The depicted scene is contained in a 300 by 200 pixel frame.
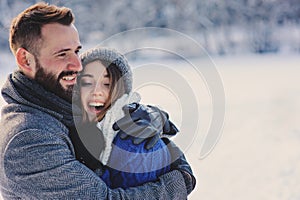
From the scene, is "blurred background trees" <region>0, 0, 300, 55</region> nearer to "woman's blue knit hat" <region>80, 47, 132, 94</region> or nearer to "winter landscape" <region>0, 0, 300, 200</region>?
"winter landscape" <region>0, 0, 300, 200</region>

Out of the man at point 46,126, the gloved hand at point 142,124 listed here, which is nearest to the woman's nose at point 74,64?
the man at point 46,126

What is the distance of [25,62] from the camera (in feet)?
4.66

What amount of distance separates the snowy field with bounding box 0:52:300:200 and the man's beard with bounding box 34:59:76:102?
1.82 ft

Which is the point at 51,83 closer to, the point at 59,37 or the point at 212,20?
the point at 59,37

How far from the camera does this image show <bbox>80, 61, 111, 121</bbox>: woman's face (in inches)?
64.5

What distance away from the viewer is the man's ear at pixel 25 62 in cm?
142

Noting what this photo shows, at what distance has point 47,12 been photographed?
1.46 metres

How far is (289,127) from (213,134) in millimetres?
4140

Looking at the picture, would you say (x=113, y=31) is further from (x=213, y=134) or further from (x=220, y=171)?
(x=213, y=134)

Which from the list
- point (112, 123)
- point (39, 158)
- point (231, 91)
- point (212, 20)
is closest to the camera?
point (39, 158)

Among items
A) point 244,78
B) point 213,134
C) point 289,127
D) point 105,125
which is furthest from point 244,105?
point 105,125

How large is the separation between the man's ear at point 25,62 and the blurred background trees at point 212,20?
33.9ft

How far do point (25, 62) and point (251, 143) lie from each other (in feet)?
13.5

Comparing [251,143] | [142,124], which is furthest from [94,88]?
[251,143]
